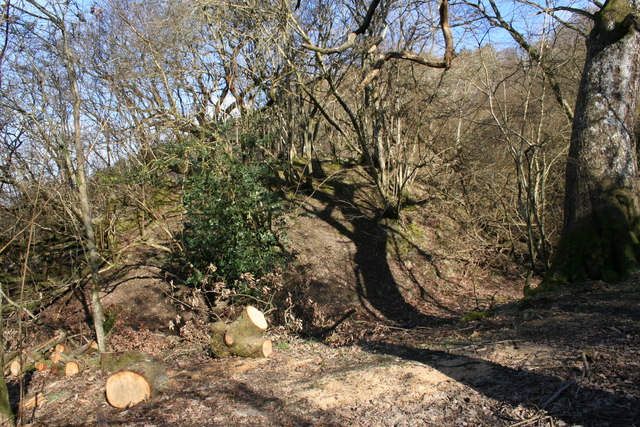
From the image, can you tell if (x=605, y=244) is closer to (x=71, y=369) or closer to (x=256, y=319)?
(x=256, y=319)

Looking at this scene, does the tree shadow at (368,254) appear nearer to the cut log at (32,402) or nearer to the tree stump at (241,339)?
the tree stump at (241,339)

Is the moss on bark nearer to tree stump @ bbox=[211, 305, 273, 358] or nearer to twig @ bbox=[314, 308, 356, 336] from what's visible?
twig @ bbox=[314, 308, 356, 336]

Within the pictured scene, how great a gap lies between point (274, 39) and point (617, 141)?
5990 millimetres

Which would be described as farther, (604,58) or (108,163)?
(108,163)

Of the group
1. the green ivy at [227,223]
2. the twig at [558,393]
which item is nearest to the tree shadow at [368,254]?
the green ivy at [227,223]

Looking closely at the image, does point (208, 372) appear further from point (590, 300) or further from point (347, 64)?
point (347, 64)

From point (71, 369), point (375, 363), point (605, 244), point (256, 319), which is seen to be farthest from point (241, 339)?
point (605, 244)

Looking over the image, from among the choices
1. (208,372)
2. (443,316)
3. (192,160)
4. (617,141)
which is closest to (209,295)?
(192,160)

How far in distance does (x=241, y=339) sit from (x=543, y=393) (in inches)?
143

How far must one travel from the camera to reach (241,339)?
5.92 metres

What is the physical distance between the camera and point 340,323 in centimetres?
819

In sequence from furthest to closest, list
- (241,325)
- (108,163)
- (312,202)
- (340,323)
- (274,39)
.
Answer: (312,202), (108,163), (274,39), (340,323), (241,325)

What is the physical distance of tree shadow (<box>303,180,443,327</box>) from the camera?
9274 mm

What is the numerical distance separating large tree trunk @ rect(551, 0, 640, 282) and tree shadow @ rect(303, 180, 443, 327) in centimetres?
273
